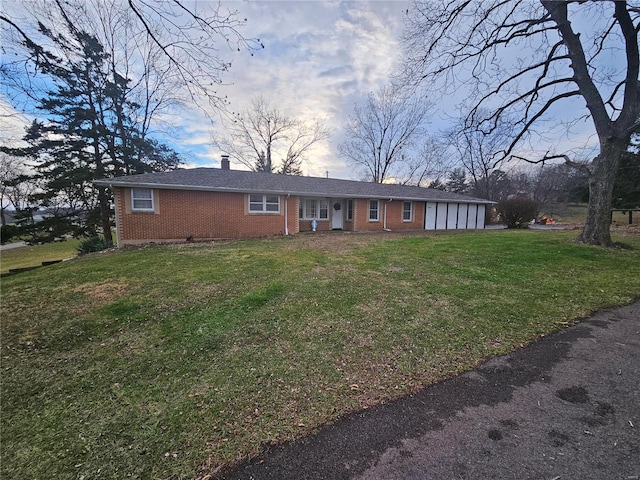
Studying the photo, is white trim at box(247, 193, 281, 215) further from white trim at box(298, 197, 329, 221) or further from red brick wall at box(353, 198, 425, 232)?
red brick wall at box(353, 198, 425, 232)

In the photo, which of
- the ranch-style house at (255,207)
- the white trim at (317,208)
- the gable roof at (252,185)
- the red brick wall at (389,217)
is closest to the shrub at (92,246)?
the ranch-style house at (255,207)

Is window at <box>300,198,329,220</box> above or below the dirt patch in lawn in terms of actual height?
above

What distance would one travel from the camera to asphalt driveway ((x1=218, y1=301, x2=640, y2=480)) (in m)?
1.72

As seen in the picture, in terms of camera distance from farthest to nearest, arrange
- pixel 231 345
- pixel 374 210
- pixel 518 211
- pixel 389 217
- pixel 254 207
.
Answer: pixel 518 211 → pixel 389 217 → pixel 374 210 → pixel 254 207 → pixel 231 345

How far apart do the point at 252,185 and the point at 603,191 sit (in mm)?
14071

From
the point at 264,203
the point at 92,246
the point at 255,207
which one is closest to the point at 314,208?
the point at 264,203

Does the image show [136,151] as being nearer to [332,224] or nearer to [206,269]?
[332,224]

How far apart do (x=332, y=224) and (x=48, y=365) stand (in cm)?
1589

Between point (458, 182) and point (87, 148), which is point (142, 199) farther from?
point (458, 182)

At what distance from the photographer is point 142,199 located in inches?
464

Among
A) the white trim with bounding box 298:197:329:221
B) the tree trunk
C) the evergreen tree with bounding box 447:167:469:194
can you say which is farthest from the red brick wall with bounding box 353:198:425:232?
the evergreen tree with bounding box 447:167:469:194

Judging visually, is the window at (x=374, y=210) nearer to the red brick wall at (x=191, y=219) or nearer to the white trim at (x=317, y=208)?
the white trim at (x=317, y=208)

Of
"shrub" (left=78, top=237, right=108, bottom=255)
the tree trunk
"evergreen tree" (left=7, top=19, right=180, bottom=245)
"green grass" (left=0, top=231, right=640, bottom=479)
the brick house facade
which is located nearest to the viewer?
"green grass" (left=0, top=231, right=640, bottom=479)

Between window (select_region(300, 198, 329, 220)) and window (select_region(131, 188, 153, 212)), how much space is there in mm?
8209
